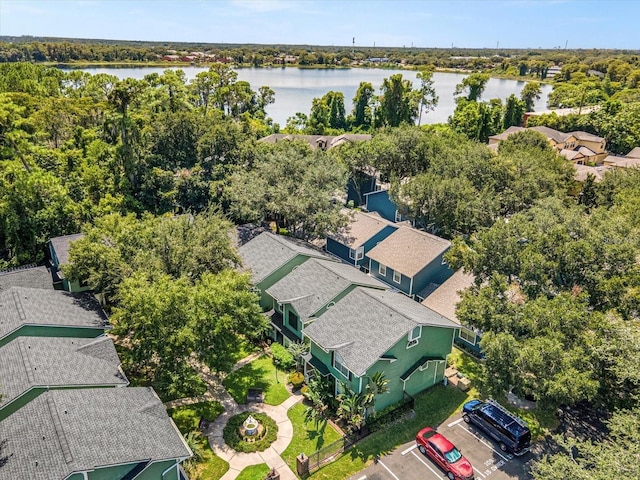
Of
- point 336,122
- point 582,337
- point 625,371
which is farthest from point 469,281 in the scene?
point 336,122

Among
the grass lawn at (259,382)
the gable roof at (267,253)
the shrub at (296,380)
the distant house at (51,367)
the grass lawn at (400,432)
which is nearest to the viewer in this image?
the distant house at (51,367)

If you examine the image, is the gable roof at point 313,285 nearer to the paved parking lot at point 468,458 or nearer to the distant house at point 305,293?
the distant house at point 305,293

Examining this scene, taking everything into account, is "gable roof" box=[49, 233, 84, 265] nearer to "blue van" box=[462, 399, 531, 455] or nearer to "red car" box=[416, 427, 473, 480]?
"red car" box=[416, 427, 473, 480]

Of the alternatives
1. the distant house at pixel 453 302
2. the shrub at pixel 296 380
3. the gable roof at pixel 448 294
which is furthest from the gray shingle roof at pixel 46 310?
the distant house at pixel 453 302

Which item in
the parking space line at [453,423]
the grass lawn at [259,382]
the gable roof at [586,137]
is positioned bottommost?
the grass lawn at [259,382]

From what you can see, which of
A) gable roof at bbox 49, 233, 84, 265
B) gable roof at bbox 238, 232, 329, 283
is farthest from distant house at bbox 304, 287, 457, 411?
gable roof at bbox 49, 233, 84, 265

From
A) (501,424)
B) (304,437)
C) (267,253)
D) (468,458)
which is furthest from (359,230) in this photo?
(468,458)

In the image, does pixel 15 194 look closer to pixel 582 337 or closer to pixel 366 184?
pixel 366 184
